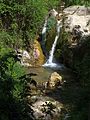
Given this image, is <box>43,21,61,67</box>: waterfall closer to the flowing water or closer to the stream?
the flowing water

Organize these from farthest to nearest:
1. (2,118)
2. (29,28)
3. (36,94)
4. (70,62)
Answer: (29,28)
(70,62)
(36,94)
(2,118)

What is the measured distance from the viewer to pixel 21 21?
1888cm

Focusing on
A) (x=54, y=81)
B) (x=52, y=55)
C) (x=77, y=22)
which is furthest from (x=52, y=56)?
(x=54, y=81)

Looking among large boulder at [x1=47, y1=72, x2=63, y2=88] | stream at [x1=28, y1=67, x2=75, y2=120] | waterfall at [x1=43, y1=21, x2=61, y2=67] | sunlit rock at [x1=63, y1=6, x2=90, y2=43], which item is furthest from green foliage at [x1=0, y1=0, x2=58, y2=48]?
large boulder at [x1=47, y1=72, x2=63, y2=88]

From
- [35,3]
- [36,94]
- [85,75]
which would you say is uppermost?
[35,3]

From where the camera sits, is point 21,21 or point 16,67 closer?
point 16,67

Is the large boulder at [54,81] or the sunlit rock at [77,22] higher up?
the sunlit rock at [77,22]

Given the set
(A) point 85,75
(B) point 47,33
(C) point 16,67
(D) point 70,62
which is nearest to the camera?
(A) point 85,75

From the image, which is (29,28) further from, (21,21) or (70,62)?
(70,62)

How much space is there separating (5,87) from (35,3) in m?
13.3

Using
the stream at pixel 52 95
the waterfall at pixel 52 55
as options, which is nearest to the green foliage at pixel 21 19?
the waterfall at pixel 52 55

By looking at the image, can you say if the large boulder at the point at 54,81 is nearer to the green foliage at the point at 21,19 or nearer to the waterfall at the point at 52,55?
the waterfall at the point at 52,55

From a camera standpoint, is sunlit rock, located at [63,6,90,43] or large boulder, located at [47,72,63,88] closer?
large boulder, located at [47,72,63,88]

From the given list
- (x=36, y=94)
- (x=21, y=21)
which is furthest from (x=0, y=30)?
(x=36, y=94)
